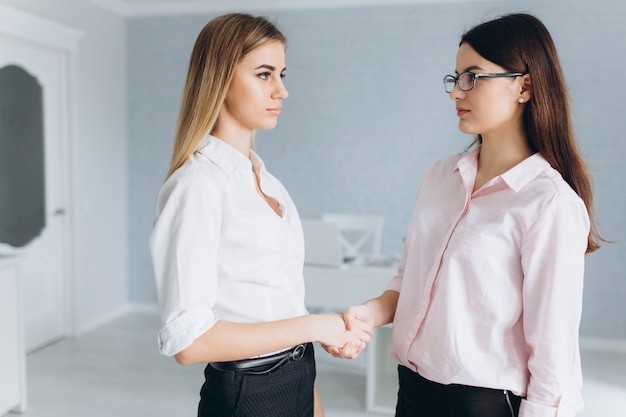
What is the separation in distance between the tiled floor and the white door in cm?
25

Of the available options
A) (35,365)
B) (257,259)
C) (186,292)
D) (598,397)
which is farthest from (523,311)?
(35,365)

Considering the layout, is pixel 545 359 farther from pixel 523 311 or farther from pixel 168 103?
pixel 168 103

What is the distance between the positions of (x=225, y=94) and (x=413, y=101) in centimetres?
359

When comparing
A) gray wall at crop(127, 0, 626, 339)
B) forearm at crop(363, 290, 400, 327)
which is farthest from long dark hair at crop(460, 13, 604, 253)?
gray wall at crop(127, 0, 626, 339)

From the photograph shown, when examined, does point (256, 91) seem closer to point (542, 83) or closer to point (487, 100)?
point (487, 100)

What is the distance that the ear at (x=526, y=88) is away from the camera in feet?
3.82

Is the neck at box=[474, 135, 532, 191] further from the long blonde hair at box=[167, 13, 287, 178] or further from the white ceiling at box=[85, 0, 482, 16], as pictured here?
the white ceiling at box=[85, 0, 482, 16]

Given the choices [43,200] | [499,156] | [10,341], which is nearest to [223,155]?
[499,156]

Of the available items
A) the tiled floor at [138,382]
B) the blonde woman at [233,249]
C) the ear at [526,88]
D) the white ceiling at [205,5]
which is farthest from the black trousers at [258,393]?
the white ceiling at [205,5]

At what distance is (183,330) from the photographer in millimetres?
1057

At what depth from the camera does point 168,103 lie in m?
5.06

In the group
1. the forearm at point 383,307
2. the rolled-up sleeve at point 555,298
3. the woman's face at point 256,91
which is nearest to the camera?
the rolled-up sleeve at point 555,298

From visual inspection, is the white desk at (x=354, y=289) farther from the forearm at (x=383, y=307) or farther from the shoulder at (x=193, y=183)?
the shoulder at (x=193, y=183)

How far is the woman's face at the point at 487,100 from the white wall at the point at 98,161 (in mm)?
3793
